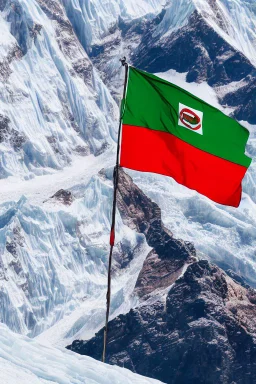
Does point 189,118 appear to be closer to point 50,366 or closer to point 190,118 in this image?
point 190,118

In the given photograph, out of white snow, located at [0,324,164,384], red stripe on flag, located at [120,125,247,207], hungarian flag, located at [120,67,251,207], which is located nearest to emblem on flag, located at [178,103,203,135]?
hungarian flag, located at [120,67,251,207]

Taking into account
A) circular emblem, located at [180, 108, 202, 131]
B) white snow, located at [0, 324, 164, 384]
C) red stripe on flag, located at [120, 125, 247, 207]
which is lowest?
white snow, located at [0, 324, 164, 384]

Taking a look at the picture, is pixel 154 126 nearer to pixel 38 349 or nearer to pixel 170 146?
pixel 170 146

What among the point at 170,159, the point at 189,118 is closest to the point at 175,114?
the point at 189,118

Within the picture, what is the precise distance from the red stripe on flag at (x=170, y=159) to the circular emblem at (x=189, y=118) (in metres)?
0.71

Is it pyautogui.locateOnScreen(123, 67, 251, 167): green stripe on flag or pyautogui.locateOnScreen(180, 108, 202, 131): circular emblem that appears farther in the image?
pyautogui.locateOnScreen(180, 108, 202, 131): circular emblem

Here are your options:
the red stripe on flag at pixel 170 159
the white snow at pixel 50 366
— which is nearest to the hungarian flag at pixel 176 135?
the red stripe on flag at pixel 170 159

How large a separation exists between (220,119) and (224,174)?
2181 millimetres

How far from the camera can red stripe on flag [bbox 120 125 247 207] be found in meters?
49.5

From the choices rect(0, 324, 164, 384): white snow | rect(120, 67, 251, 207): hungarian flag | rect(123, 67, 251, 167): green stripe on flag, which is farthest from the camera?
rect(120, 67, 251, 207): hungarian flag

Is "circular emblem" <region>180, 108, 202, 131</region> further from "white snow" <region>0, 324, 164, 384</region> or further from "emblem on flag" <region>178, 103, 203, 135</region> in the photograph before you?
"white snow" <region>0, 324, 164, 384</region>

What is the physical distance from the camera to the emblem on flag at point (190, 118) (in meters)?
49.2

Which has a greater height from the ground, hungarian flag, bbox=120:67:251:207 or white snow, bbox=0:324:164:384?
hungarian flag, bbox=120:67:251:207

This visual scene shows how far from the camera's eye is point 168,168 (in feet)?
163
